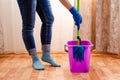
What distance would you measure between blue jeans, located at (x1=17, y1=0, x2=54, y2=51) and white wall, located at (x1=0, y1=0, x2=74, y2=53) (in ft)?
1.90

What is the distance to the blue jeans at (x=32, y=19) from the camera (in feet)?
6.17

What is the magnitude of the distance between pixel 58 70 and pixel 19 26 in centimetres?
85

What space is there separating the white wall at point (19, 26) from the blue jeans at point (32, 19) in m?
0.58

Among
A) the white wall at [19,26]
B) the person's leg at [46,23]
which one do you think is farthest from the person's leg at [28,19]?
the white wall at [19,26]

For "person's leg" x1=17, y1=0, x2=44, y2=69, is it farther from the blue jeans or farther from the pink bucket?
the pink bucket

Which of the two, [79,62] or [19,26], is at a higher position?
[19,26]

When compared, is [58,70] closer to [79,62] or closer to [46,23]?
[79,62]

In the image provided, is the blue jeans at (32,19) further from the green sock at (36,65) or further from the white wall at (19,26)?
the white wall at (19,26)

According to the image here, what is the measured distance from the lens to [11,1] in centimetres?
252

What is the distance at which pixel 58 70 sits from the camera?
1939 millimetres

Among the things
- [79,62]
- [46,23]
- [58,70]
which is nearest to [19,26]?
[46,23]

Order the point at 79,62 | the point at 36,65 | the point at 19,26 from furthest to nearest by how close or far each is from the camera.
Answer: the point at 19,26
the point at 36,65
the point at 79,62

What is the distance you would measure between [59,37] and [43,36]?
609 mm

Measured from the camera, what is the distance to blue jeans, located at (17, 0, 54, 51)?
1.88m
